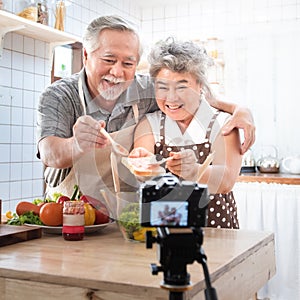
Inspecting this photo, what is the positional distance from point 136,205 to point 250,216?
7.30 ft

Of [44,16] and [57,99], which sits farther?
[44,16]

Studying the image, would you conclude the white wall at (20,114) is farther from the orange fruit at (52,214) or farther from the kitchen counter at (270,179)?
the orange fruit at (52,214)

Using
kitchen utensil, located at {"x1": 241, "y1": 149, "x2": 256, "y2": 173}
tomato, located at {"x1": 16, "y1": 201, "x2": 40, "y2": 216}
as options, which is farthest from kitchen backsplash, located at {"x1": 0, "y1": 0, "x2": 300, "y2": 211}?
tomato, located at {"x1": 16, "y1": 201, "x2": 40, "y2": 216}

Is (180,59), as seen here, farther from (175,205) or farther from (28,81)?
(28,81)

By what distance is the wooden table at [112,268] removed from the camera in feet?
3.13

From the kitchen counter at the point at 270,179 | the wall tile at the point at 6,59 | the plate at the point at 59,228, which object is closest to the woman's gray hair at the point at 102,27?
the plate at the point at 59,228

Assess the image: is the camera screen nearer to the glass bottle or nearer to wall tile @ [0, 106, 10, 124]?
wall tile @ [0, 106, 10, 124]

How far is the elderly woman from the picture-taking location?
5.34 ft

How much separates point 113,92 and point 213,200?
0.54 meters

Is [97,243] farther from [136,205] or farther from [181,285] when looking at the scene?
[181,285]

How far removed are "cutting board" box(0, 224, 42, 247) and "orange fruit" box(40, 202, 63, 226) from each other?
6cm

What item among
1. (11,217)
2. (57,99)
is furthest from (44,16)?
(11,217)

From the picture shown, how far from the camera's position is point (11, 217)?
159cm

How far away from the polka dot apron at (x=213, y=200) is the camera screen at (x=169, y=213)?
3.22 ft
